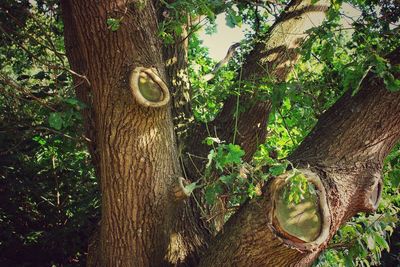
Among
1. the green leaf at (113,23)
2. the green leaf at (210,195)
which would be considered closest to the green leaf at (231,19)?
the green leaf at (113,23)

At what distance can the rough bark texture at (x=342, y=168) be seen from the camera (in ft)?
7.02

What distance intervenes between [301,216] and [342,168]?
42 centimetres

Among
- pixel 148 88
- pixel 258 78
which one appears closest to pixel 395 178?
pixel 258 78

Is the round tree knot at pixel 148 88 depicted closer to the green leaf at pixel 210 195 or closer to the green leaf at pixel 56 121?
the green leaf at pixel 56 121

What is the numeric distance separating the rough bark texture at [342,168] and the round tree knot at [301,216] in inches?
2.4

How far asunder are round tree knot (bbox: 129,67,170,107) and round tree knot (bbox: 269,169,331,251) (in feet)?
2.84

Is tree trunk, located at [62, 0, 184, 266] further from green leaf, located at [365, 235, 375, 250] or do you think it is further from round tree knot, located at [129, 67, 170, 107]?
green leaf, located at [365, 235, 375, 250]

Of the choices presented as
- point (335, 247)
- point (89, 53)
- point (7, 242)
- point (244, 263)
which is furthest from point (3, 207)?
point (335, 247)

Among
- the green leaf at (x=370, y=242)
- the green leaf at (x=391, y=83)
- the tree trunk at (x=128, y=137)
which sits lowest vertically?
the green leaf at (x=370, y=242)

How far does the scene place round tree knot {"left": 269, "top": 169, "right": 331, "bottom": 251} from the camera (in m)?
2.02

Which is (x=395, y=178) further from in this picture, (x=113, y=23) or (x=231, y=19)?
(x=113, y=23)

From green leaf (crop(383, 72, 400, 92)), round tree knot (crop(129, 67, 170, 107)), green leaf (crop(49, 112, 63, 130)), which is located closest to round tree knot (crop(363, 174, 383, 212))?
green leaf (crop(383, 72, 400, 92))

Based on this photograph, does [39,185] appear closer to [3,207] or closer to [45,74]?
[3,207]

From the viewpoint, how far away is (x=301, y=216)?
2.02 meters
